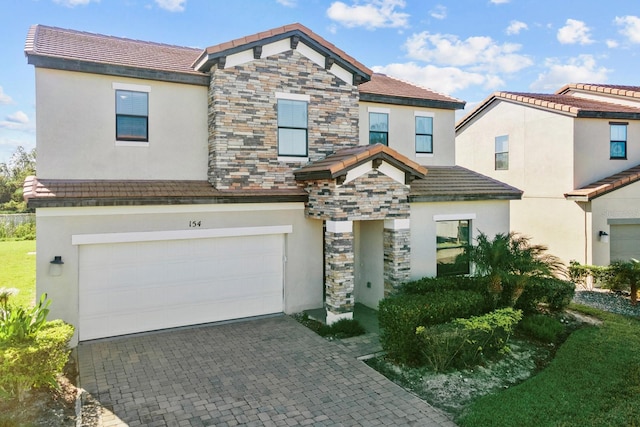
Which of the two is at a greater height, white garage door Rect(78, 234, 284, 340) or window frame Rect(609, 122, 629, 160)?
window frame Rect(609, 122, 629, 160)

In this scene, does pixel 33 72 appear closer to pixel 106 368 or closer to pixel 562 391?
pixel 106 368

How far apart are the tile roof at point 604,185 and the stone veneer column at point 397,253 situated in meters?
8.50

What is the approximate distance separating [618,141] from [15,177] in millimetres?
53939

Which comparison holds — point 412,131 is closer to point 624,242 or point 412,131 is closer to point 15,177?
point 624,242

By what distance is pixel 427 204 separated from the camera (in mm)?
13164

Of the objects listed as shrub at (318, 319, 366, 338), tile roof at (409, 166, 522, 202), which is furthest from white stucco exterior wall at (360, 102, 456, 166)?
shrub at (318, 319, 366, 338)

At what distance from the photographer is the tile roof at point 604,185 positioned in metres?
16.2

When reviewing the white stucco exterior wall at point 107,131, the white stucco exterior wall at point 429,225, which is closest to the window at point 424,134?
the white stucco exterior wall at point 429,225

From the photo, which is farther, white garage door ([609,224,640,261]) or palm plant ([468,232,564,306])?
white garage door ([609,224,640,261])

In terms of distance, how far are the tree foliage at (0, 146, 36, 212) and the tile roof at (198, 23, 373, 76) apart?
84.2ft

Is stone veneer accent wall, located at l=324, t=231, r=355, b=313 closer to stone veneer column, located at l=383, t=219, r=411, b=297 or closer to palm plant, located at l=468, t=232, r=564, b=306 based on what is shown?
stone veneer column, located at l=383, t=219, r=411, b=297

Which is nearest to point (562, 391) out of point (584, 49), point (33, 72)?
point (33, 72)

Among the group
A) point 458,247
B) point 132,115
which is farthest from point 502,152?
point 132,115

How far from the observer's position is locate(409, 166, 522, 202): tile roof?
516 inches
